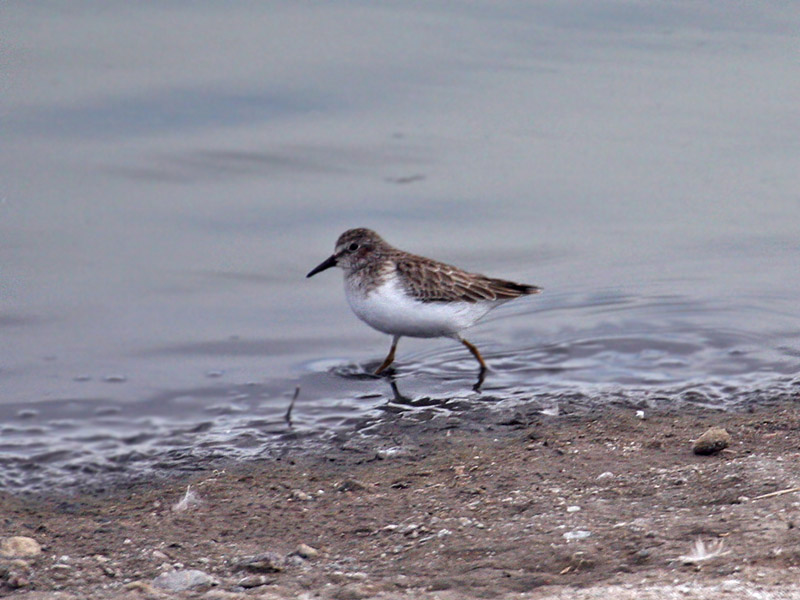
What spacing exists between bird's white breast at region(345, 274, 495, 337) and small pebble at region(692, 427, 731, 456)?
8.88 ft

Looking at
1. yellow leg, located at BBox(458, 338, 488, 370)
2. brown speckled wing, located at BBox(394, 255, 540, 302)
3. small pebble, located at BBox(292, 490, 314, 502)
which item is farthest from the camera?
brown speckled wing, located at BBox(394, 255, 540, 302)

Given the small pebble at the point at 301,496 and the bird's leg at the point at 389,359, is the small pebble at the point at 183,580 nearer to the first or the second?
the small pebble at the point at 301,496

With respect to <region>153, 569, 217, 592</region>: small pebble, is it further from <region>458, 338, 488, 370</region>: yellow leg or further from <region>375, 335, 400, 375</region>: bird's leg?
<region>458, 338, 488, 370</region>: yellow leg

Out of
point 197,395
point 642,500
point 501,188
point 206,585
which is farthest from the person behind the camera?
point 501,188

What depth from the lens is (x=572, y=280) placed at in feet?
32.3

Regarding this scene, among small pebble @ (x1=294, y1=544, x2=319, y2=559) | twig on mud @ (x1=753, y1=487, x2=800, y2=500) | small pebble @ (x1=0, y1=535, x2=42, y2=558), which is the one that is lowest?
small pebble @ (x1=294, y1=544, x2=319, y2=559)

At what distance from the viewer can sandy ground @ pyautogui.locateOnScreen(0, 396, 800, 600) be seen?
159 inches

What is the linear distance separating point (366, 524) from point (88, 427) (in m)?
2.70

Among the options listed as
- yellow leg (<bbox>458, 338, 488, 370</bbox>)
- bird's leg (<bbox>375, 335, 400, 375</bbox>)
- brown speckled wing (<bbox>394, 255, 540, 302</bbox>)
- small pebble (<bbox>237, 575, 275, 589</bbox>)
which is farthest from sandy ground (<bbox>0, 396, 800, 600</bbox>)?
brown speckled wing (<bbox>394, 255, 540, 302</bbox>)

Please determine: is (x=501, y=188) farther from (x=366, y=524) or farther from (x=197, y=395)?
(x=366, y=524)

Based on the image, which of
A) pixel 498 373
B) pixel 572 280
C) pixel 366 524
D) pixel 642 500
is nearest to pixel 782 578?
pixel 642 500

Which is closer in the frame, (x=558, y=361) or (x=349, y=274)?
(x=558, y=361)

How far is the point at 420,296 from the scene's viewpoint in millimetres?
8141

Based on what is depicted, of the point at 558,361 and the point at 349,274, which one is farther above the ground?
the point at 349,274
